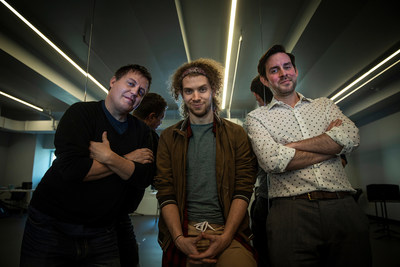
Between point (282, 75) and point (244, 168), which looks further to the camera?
point (282, 75)

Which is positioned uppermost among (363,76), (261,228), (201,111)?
(363,76)

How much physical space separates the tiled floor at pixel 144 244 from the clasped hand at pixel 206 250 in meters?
1.23

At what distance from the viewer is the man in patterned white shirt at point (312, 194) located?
1076 mm

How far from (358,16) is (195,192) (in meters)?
3.34

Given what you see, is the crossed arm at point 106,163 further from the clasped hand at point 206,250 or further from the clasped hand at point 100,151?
the clasped hand at point 206,250

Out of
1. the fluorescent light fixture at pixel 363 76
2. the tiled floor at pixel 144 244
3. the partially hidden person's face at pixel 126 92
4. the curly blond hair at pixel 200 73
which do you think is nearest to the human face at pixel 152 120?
the curly blond hair at pixel 200 73

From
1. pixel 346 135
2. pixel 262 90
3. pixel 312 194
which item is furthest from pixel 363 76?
pixel 312 194

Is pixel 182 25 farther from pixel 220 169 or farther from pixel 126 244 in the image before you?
pixel 126 244

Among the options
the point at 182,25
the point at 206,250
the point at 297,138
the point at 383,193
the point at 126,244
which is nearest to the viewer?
the point at 206,250

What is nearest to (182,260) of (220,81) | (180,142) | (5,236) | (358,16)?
(180,142)

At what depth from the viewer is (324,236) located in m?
1.08

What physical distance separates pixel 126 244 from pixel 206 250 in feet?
3.33

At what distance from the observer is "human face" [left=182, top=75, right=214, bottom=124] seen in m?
1.35

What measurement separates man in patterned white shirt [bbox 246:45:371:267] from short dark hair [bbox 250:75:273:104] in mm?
735
